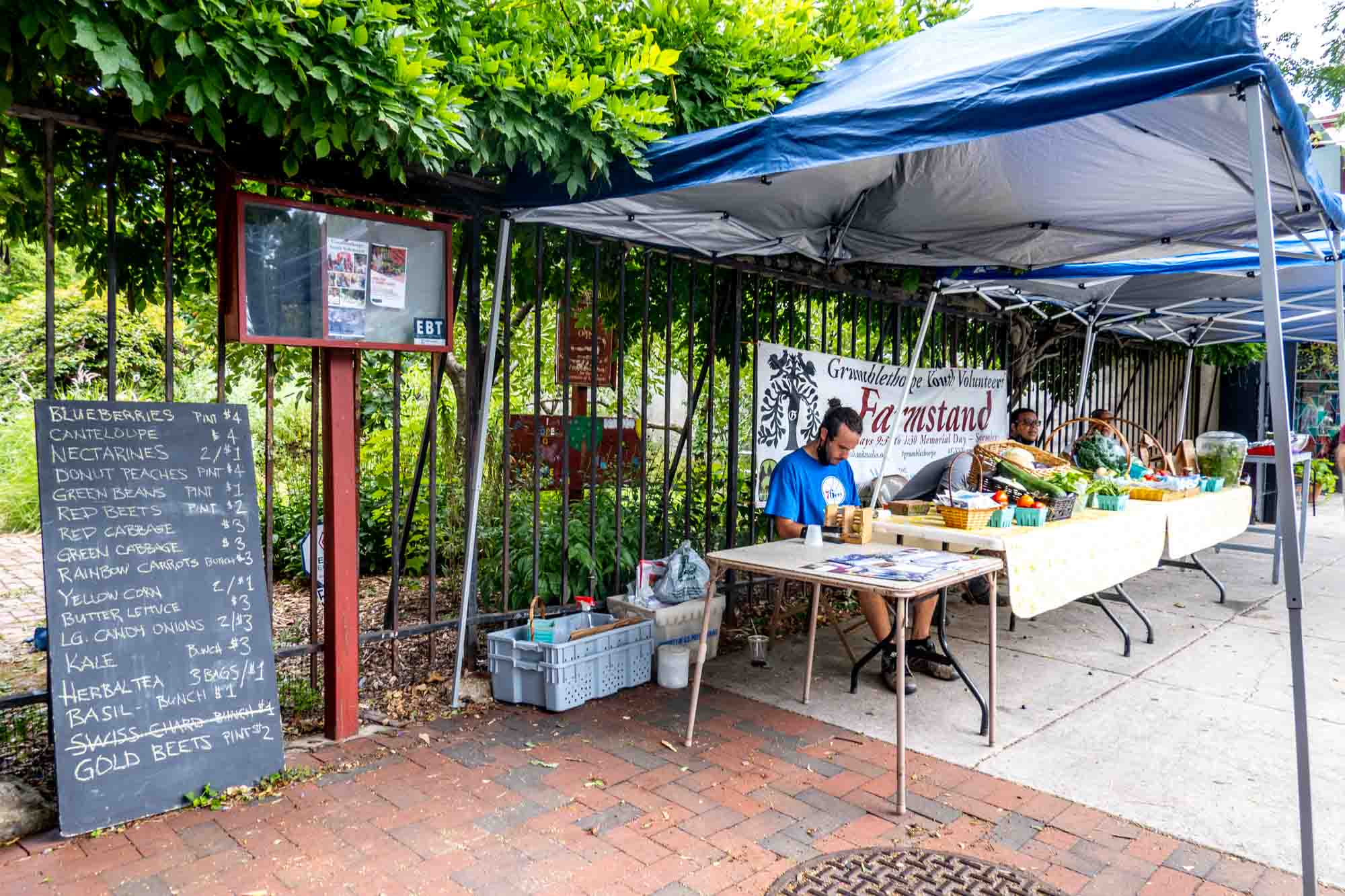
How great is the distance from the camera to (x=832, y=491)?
16.5 feet

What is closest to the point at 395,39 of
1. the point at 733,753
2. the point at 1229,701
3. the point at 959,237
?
the point at 733,753

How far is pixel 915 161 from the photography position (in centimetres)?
436

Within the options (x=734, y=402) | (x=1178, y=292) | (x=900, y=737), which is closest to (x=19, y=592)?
(x=734, y=402)

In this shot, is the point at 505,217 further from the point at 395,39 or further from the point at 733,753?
the point at 733,753

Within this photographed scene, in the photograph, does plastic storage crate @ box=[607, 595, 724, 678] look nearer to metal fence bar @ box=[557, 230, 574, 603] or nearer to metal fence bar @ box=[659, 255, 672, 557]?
metal fence bar @ box=[557, 230, 574, 603]

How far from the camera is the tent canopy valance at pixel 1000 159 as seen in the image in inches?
99.9

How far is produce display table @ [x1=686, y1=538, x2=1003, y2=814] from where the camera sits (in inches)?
127

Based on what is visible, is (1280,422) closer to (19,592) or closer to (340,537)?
(340,537)

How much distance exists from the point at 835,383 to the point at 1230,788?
356 centimetres

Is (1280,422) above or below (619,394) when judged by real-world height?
below

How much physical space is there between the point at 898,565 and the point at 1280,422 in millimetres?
1576

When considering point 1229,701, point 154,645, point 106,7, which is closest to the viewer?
point 106,7

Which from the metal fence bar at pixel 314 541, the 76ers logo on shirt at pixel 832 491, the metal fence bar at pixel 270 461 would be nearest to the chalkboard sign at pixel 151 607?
the metal fence bar at pixel 270 461

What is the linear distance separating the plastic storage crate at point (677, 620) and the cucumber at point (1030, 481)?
1.93 meters
